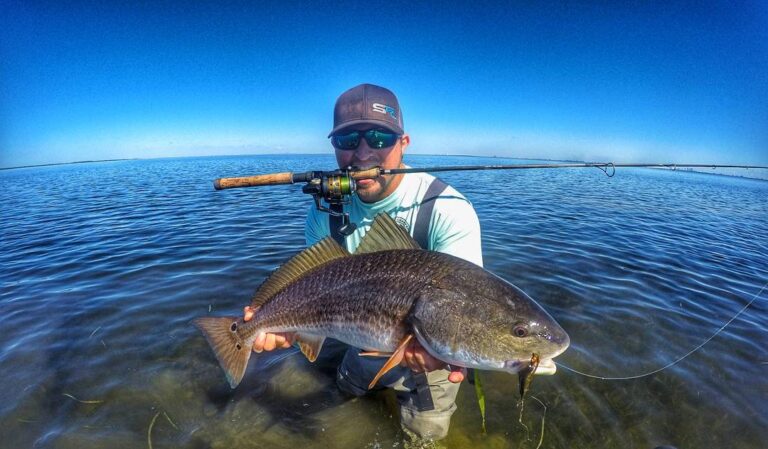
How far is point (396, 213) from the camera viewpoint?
12.9 feet

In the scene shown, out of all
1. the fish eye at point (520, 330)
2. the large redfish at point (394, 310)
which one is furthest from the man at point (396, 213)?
the fish eye at point (520, 330)

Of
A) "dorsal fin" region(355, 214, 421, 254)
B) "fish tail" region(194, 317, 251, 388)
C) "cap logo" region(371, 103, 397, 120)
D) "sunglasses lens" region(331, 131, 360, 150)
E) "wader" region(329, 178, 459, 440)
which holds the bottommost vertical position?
"wader" region(329, 178, 459, 440)

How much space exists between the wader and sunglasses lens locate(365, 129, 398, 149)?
77cm

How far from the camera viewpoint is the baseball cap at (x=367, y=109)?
150 inches

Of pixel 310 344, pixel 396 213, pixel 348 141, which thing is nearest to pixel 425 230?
pixel 396 213

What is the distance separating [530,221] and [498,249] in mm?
4967

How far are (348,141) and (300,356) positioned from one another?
11.5 feet

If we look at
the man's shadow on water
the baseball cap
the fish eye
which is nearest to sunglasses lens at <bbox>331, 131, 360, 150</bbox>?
the baseball cap

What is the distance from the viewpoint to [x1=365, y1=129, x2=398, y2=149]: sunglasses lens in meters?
3.94

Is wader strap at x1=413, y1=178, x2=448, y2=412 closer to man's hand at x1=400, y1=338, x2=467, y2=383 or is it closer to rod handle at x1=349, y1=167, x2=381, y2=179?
rod handle at x1=349, y1=167, x2=381, y2=179

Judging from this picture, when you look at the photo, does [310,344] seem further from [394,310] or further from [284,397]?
[284,397]

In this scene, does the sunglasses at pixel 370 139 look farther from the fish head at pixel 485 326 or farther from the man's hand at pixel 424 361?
the man's hand at pixel 424 361

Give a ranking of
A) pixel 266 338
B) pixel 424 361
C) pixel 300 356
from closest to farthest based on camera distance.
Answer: pixel 424 361 → pixel 266 338 → pixel 300 356

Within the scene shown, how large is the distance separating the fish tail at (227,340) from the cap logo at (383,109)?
9.35 feet
